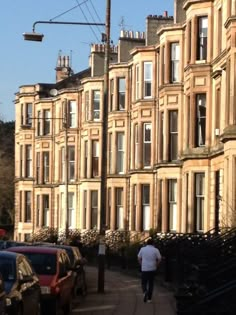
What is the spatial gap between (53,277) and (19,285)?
13.9 feet

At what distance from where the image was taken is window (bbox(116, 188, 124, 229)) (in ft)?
166

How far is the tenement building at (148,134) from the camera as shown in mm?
35094

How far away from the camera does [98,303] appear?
24.2 metres

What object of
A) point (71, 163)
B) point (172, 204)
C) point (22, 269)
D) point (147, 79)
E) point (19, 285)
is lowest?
point (19, 285)

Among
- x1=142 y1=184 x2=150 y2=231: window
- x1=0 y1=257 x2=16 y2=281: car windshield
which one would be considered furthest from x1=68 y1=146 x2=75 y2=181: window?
x1=0 y1=257 x2=16 y2=281: car windshield

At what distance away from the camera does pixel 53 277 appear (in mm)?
19750

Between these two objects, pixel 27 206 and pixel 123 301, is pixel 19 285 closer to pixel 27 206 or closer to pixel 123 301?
pixel 123 301

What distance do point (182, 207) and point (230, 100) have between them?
32.2 ft

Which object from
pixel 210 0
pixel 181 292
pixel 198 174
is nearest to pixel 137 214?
pixel 198 174

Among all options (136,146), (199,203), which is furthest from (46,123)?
(199,203)

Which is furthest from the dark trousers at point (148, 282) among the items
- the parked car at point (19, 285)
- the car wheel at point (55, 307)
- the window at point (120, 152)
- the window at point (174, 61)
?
the window at point (120, 152)

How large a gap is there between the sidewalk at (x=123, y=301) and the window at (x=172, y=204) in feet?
26.9

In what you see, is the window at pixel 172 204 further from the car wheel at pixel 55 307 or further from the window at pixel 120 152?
the car wheel at pixel 55 307

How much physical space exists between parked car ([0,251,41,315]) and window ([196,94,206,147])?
20369 mm
